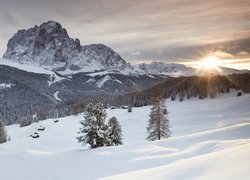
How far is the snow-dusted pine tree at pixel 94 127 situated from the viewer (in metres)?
41.1

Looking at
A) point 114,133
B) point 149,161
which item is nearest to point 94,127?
point 114,133

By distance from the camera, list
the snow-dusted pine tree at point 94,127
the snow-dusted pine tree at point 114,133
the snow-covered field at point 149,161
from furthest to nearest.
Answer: the snow-dusted pine tree at point 114,133, the snow-dusted pine tree at point 94,127, the snow-covered field at point 149,161

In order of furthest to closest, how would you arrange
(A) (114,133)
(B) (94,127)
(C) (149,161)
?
(A) (114,133) → (B) (94,127) → (C) (149,161)

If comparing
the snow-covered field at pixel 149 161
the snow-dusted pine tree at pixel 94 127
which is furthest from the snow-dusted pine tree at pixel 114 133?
the snow-covered field at pixel 149 161

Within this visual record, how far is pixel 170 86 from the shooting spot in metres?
191

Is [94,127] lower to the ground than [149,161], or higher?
higher

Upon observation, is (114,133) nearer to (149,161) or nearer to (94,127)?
(94,127)

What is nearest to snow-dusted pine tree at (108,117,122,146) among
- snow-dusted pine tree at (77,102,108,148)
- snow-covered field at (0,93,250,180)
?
snow-dusted pine tree at (77,102,108,148)

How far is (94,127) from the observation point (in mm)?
40938

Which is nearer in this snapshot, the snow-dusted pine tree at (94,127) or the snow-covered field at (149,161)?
the snow-covered field at (149,161)

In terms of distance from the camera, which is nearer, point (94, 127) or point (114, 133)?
point (94, 127)

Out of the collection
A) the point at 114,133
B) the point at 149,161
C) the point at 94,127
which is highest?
the point at 94,127

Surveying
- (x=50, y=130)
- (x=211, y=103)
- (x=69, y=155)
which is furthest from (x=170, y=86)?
(x=69, y=155)

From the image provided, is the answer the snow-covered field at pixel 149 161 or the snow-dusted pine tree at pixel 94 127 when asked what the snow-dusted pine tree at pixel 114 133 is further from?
the snow-covered field at pixel 149 161
